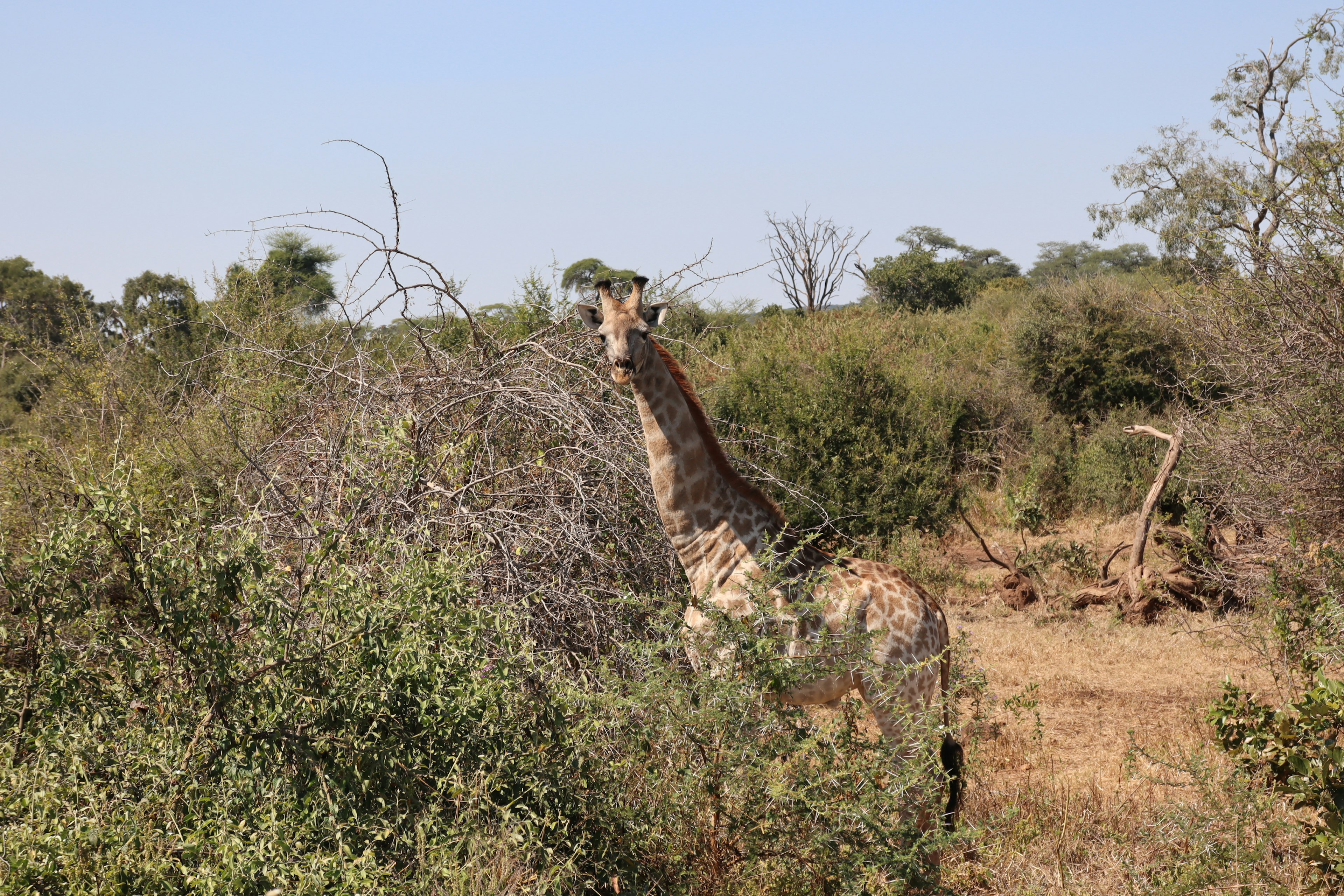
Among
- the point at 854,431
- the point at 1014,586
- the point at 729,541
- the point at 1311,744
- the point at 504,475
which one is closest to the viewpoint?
the point at 1311,744

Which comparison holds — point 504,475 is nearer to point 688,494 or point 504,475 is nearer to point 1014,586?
point 688,494

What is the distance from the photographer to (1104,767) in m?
5.86

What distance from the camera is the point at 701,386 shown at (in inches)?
410

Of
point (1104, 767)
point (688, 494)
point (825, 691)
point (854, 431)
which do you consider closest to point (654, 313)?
point (688, 494)

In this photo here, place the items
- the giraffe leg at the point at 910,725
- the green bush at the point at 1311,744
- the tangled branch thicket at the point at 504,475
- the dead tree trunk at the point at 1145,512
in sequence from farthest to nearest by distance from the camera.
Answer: the dead tree trunk at the point at 1145,512 → the tangled branch thicket at the point at 504,475 → the green bush at the point at 1311,744 → the giraffe leg at the point at 910,725

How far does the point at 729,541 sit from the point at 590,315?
124 centimetres

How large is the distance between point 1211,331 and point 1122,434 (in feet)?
A: 21.7

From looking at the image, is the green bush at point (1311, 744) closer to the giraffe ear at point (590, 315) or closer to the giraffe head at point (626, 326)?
the giraffe head at point (626, 326)

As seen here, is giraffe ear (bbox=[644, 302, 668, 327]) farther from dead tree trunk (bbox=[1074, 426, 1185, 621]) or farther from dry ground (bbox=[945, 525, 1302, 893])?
dead tree trunk (bbox=[1074, 426, 1185, 621])

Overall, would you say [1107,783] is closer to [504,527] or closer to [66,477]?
[504,527]

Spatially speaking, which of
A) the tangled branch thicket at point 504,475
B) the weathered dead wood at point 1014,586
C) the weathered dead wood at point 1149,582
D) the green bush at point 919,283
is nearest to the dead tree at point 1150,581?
the weathered dead wood at point 1149,582

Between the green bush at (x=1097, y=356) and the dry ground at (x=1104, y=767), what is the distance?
771 centimetres

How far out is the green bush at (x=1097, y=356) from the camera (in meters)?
16.5

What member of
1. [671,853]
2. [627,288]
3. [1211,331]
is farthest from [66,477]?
[1211,331]
